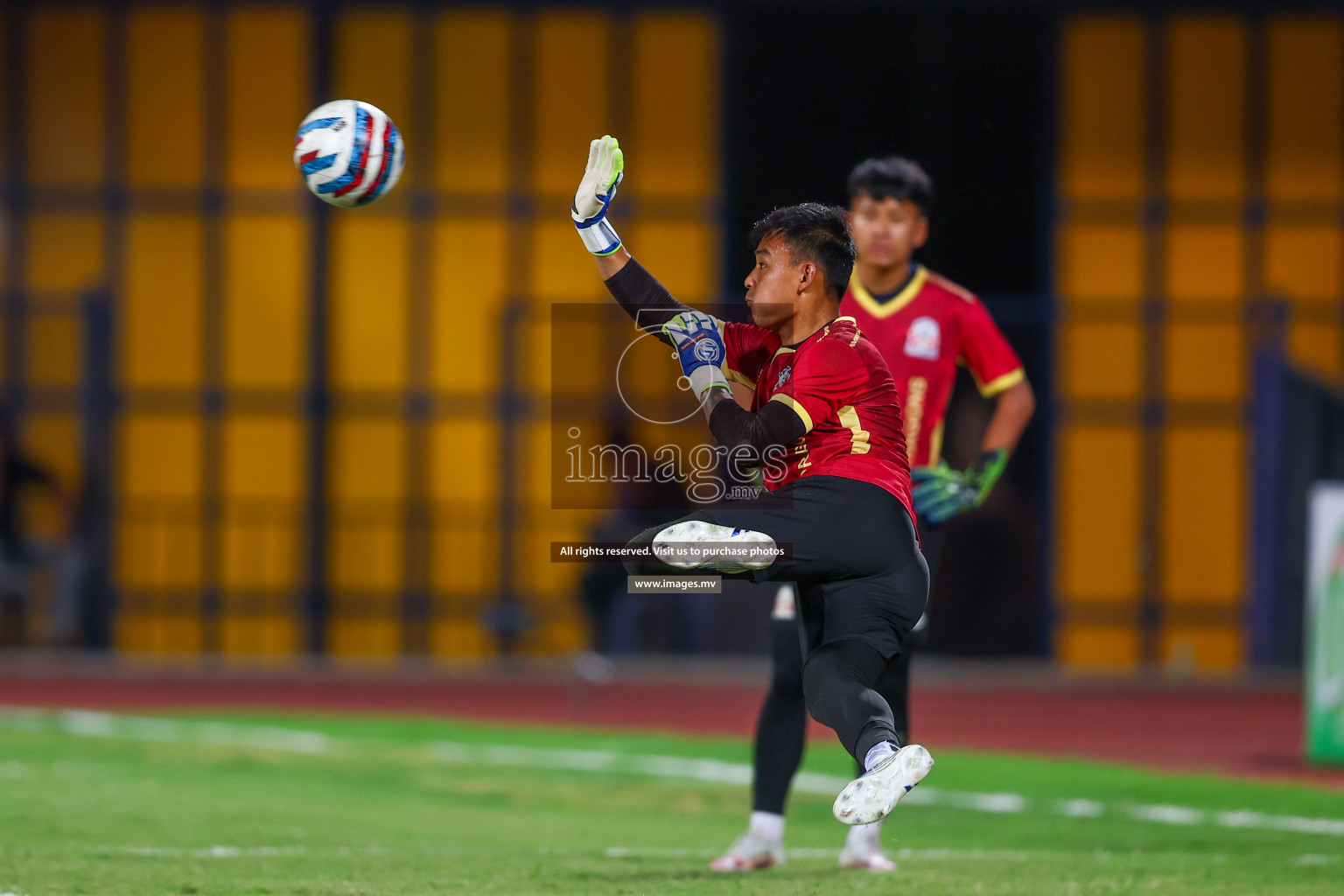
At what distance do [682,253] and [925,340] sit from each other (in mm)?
10945

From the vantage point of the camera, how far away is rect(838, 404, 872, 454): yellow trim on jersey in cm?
530

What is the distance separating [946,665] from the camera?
55.1 feet

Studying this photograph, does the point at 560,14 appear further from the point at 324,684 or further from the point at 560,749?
the point at 560,749

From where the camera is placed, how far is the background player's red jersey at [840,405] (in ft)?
17.1

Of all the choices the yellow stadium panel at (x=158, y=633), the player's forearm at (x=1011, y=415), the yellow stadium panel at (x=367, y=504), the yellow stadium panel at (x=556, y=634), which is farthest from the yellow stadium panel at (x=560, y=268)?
the player's forearm at (x=1011, y=415)

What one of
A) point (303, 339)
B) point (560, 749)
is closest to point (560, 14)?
point (303, 339)

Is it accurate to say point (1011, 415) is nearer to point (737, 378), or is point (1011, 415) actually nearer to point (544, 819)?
point (737, 378)

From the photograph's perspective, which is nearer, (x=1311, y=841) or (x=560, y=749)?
(x=1311, y=841)

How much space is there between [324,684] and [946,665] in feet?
18.6

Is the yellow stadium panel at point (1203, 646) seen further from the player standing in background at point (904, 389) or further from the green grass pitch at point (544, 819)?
the player standing in background at point (904, 389)

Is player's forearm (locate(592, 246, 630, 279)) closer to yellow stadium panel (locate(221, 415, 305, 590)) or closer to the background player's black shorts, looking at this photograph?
the background player's black shorts

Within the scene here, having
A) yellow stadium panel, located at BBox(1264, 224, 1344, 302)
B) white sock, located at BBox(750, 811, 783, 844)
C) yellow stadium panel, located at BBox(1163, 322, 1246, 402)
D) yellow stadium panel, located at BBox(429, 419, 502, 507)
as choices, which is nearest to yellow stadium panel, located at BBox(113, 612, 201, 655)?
yellow stadium panel, located at BBox(429, 419, 502, 507)

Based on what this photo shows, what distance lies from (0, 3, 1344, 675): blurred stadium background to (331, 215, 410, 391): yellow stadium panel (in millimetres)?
35

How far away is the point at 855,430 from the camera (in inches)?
209
